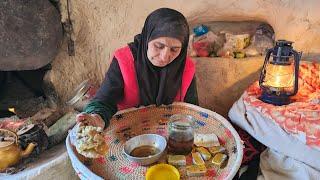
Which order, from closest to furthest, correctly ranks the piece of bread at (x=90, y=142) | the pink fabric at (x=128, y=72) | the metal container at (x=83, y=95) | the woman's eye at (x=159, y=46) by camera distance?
the piece of bread at (x=90, y=142), the woman's eye at (x=159, y=46), the pink fabric at (x=128, y=72), the metal container at (x=83, y=95)

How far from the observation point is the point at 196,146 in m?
1.02

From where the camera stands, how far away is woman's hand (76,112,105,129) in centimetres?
94

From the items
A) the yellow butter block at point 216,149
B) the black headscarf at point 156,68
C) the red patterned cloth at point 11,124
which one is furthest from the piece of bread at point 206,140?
the red patterned cloth at point 11,124

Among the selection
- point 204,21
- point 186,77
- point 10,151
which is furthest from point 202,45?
point 10,151

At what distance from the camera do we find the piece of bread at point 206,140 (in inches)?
40.3

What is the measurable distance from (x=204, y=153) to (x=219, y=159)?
5 cm

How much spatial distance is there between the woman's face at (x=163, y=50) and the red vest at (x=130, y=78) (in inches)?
3.8

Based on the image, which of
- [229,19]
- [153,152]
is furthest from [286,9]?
[153,152]

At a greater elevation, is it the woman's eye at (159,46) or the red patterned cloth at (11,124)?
the woman's eye at (159,46)

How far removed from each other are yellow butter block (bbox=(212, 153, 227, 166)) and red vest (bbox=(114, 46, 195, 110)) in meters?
0.38

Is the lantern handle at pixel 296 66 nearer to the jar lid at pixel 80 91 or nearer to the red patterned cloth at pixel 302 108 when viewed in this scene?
the red patterned cloth at pixel 302 108

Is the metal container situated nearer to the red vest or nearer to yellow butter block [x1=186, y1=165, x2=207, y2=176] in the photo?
the red vest

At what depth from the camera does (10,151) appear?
1211 millimetres

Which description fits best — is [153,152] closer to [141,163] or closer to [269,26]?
[141,163]
